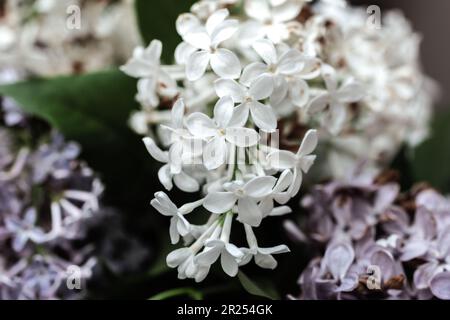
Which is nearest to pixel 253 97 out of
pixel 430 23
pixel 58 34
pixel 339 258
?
pixel 339 258

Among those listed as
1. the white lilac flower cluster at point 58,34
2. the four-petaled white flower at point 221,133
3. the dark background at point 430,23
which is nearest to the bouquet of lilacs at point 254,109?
the four-petaled white flower at point 221,133

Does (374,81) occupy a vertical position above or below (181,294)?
above

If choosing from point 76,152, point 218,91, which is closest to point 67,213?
point 76,152

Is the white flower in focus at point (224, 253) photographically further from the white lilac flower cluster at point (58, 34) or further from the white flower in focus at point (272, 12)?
the white lilac flower cluster at point (58, 34)

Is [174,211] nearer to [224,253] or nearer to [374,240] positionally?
[224,253]

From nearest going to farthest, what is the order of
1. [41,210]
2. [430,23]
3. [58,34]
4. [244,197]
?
[244,197]
[41,210]
[58,34]
[430,23]

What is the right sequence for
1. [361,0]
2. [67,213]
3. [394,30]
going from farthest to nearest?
[361,0] < [394,30] < [67,213]

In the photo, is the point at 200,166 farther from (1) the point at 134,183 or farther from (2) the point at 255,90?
(1) the point at 134,183

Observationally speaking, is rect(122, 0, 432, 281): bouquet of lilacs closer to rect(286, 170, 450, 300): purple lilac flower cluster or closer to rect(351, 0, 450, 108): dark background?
rect(286, 170, 450, 300): purple lilac flower cluster
